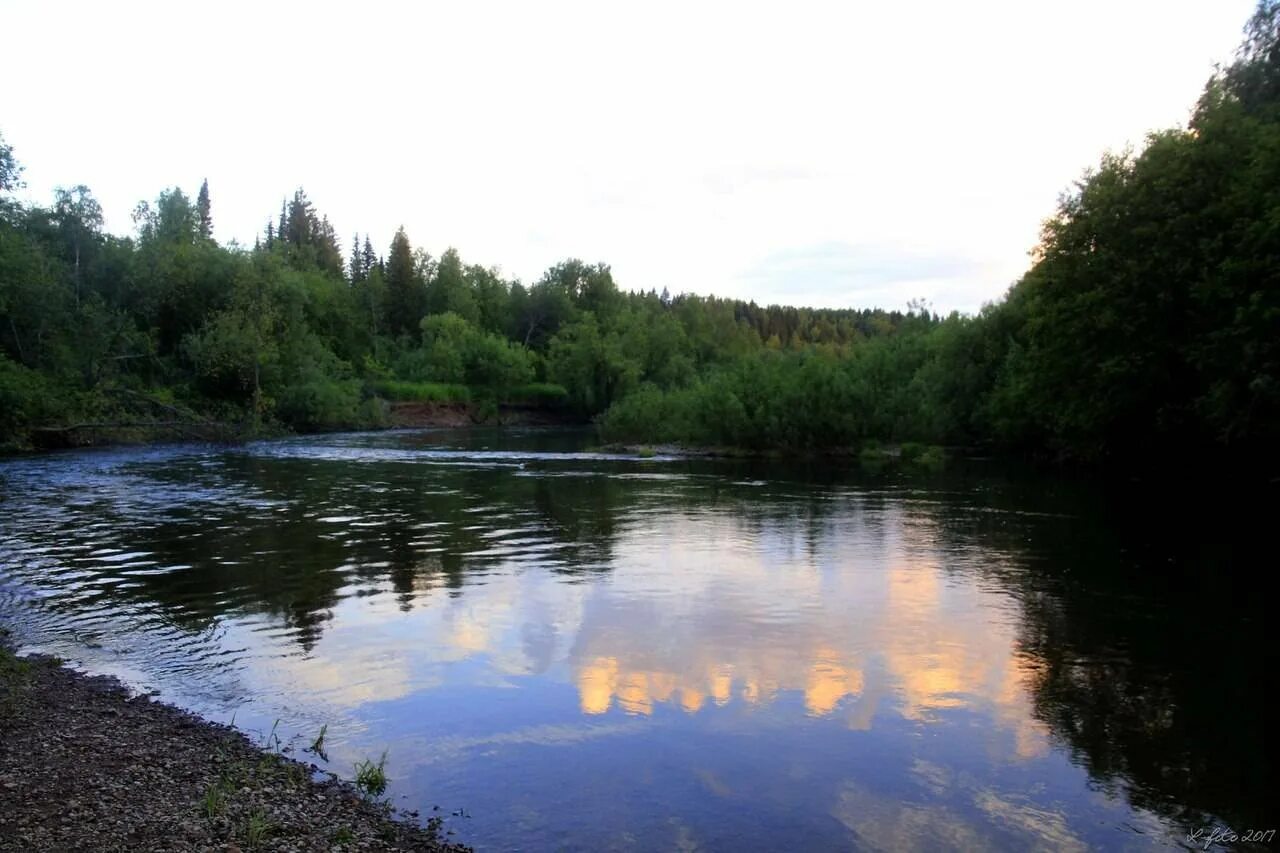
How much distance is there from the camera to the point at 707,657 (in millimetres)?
13758

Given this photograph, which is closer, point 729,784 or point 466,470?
point 729,784

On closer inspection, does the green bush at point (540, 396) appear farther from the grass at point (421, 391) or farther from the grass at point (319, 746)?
the grass at point (319, 746)

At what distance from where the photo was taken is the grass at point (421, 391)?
→ 3703 inches

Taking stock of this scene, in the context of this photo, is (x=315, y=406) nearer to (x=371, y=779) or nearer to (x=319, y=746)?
(x=319, y=746)

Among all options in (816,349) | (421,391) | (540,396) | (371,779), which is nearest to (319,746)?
(371,779)

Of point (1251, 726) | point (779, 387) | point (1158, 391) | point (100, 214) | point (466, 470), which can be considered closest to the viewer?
point (1251, 726)

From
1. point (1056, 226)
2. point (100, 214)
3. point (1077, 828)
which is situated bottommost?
point (1077, 828)

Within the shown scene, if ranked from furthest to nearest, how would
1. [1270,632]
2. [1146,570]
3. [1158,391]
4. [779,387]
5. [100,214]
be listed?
1. [100,214]
2. [779,387]
3. [1158,391]
4. [1146,570]
5. [1270,632]

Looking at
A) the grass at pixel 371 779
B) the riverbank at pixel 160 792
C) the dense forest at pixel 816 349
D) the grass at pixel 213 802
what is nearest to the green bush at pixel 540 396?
the dense forest at pixel 816 349

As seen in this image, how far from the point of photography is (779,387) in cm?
5578

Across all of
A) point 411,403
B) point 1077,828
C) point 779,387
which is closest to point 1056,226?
point 779,387

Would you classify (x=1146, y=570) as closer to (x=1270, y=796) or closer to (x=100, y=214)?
(x=1270, y=796)

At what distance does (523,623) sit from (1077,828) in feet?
31.0

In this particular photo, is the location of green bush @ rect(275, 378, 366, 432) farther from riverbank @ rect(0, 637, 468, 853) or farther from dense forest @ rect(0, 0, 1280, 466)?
riverbank @ rect(0, 637, 468, 853)
